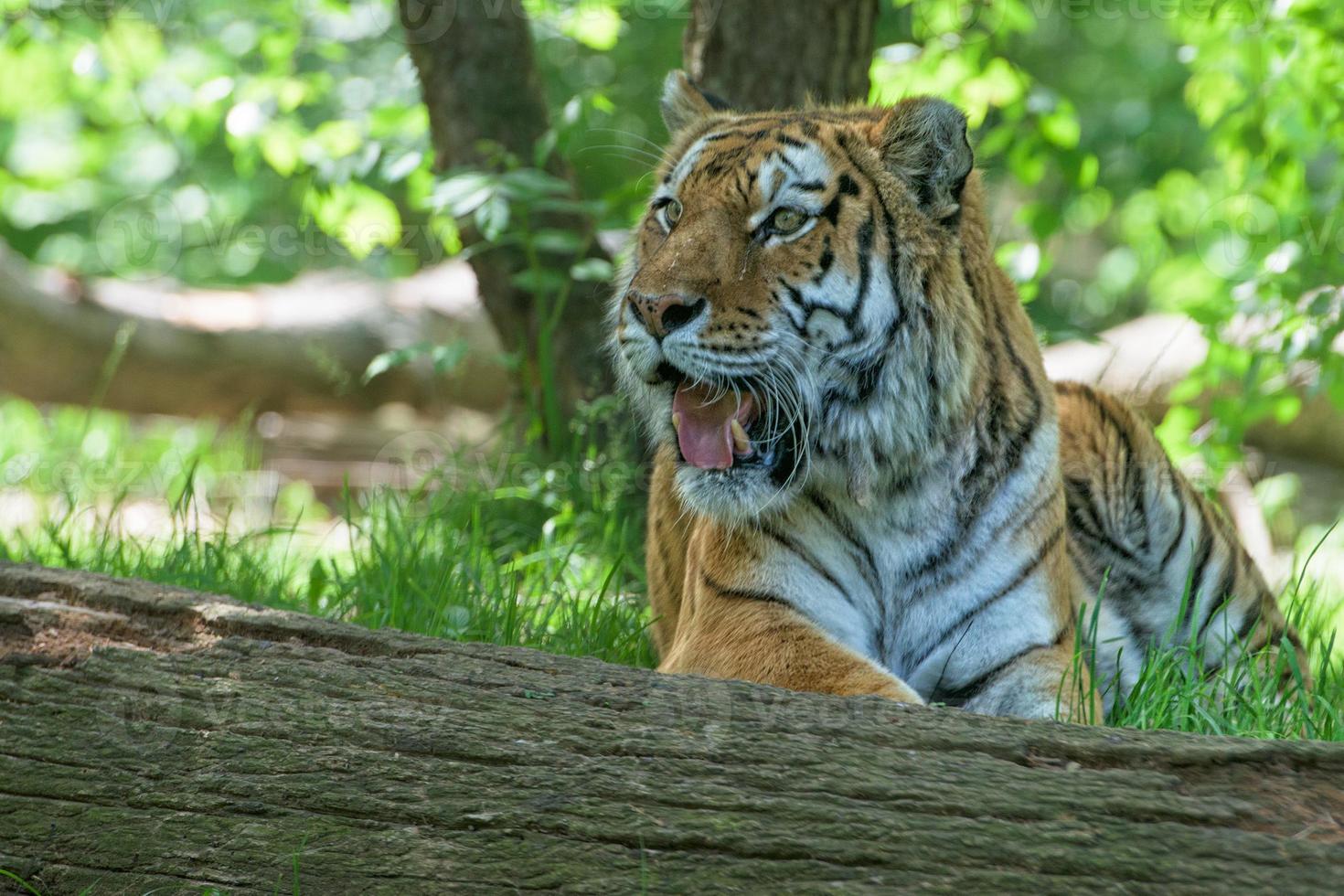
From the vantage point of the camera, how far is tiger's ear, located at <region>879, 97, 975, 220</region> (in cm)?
276

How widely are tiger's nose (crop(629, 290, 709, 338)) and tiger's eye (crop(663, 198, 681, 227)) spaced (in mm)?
357

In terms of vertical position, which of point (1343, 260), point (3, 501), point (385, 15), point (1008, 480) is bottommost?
point (3, 501)

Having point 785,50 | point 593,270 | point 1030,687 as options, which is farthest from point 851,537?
point 785,50

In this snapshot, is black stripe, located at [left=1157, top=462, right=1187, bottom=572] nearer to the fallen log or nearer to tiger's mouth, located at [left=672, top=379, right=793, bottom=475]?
tiger's mouth, located at [left=672, top=379, right=793, bottom=475]

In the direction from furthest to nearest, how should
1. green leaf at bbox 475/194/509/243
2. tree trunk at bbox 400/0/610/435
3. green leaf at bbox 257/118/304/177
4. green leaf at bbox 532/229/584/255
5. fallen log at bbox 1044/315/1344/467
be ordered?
fallen log at bbox 1044/315/1344/467
green leaf at bbox 257/118/304/177
tree trunk at bbox 400/0/610/435
green leaf at bbox 532/229/584/255
green leaf at bbox 475/194/509/243

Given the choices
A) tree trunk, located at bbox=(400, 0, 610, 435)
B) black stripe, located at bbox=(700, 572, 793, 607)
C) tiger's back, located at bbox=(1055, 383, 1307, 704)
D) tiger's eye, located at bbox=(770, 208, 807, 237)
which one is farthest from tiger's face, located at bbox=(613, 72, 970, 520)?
tree trunk, located at bbox=(400, 0, 610, 435)

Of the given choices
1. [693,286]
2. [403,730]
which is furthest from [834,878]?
[693,286]

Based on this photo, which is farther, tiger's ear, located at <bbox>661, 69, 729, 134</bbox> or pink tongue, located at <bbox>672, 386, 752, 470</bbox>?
tiger's ear, located at <bbox>661, 69, 729, 134</bbox>

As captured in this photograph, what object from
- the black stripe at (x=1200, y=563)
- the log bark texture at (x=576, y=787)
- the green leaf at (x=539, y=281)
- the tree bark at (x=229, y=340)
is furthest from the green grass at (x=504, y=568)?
the tree bark at (x=229, y=340)

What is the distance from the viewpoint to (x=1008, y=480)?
9.57 feet

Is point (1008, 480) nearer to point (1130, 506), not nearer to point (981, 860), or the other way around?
point (1130, 506)

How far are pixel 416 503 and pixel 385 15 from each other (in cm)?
526

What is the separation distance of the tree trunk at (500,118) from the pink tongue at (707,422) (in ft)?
6.32

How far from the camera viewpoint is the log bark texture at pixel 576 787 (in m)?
1.75
